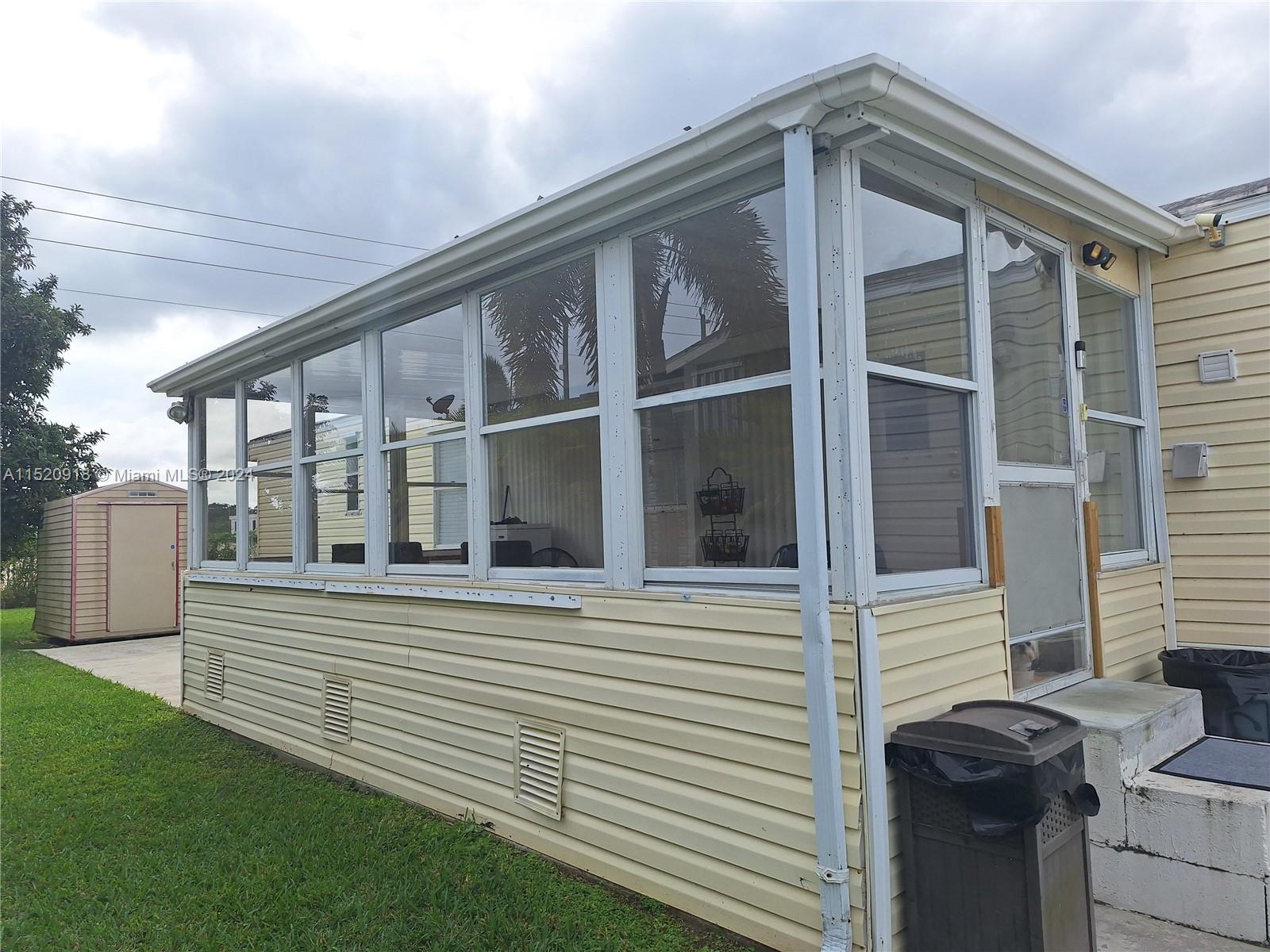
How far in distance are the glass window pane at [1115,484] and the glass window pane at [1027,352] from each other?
383 mm

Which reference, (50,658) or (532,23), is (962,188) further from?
(50,658)

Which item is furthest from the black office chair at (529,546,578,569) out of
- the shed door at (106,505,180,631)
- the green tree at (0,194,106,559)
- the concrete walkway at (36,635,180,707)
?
the green tree at (0,194,106,559)

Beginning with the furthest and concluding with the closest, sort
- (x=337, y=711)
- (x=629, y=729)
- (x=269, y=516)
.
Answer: (x=269, y=516), (x=337, y=711), (x=629, y=729)

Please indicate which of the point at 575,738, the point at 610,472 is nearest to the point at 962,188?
the point at 610,472

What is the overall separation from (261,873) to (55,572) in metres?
11.5

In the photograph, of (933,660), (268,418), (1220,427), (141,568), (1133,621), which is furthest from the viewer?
(141,568)

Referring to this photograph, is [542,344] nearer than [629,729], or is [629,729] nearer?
[629,729]

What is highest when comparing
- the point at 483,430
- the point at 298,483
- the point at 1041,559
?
the point at 483,430

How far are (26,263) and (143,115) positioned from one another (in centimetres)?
837

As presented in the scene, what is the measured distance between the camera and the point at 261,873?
11.7 ft

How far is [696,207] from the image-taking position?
3.12 metres

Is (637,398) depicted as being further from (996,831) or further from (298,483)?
(298,483)

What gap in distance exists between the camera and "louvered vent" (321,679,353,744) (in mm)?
4992

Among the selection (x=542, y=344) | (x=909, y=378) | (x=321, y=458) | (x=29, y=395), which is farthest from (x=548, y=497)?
(x=29, y=395)
